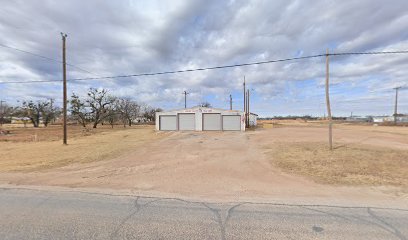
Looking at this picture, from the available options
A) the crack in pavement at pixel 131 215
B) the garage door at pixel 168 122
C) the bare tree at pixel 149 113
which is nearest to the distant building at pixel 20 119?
the bare tree at pixel 149 113

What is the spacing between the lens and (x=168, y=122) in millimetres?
35438

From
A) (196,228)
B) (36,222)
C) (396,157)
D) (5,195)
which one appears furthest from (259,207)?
(396,157)

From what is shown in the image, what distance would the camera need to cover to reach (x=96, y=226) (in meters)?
3.99

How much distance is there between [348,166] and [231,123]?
2475 cm

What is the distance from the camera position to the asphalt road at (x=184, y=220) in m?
3.71

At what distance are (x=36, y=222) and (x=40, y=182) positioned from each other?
386 cm

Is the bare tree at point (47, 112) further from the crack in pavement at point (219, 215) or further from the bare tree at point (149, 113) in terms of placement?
the crack in pavement at point (219, 215)

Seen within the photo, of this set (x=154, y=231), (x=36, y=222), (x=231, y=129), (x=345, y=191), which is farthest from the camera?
(x=231, y=129)

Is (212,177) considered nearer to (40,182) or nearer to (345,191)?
(345,191)

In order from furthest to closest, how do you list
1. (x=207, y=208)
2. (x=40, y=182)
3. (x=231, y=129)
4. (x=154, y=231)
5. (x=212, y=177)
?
(x=231, y=129) → (x=212, y=177) → (x=40, y=182) → (x=207, y=208) → (x=154, y=231)

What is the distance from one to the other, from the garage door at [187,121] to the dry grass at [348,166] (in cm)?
2307

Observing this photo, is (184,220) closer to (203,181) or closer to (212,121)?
(203,181)

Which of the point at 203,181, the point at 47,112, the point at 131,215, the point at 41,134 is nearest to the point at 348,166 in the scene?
the point at 203,181

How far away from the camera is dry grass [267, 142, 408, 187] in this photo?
7566 mm
